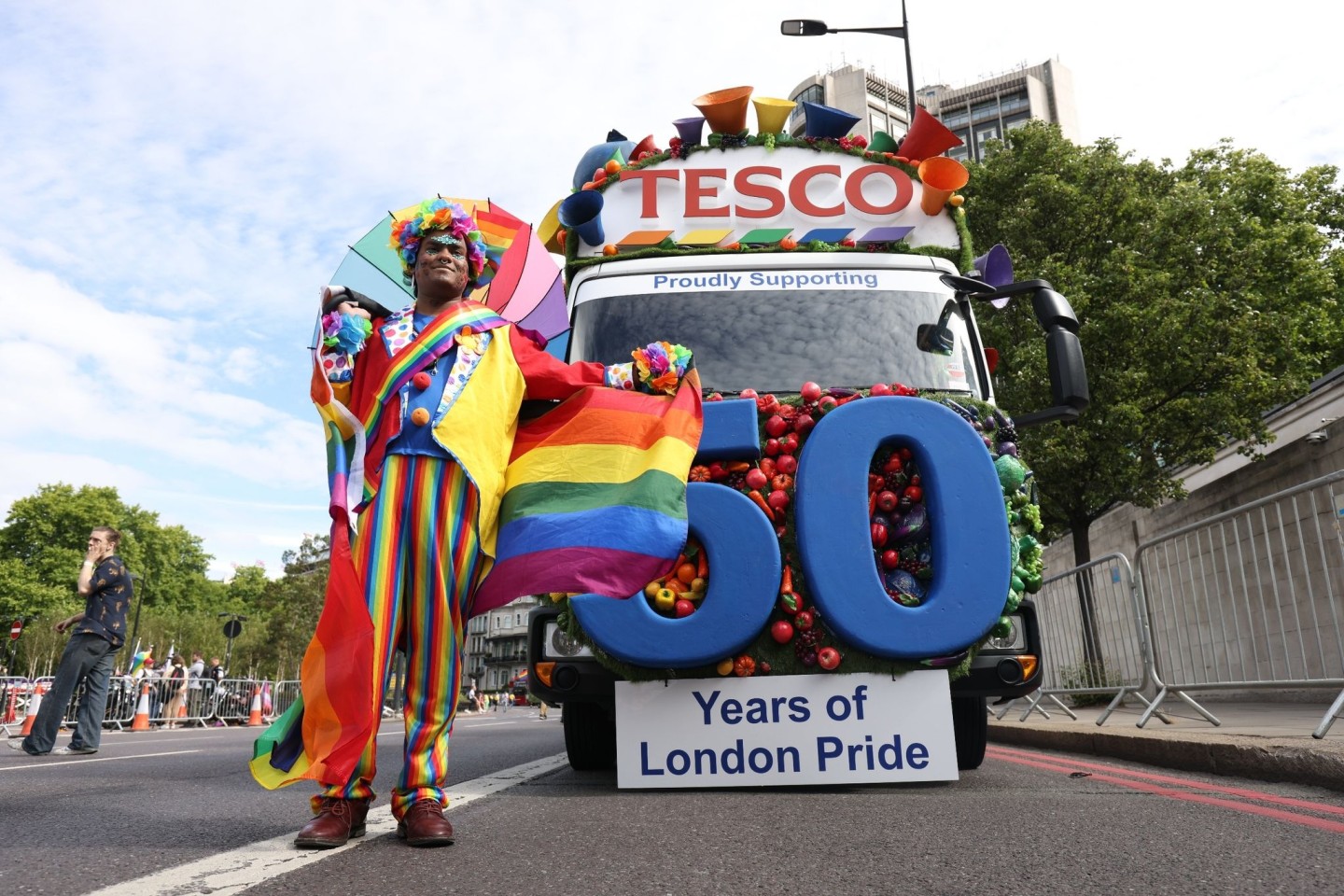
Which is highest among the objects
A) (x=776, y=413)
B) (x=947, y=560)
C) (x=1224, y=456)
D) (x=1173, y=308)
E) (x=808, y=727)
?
(x=1173, y=308)

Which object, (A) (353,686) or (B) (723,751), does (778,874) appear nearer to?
(A) (353,686)

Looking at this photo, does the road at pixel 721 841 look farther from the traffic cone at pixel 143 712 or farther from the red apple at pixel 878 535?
the traffic cone at pixel 143 712

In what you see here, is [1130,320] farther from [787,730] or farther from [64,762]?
[64,762]

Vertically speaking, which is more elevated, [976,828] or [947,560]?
[947,560]

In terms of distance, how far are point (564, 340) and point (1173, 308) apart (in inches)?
459

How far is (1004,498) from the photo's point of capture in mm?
4207

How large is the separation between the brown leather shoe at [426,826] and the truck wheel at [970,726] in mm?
2710

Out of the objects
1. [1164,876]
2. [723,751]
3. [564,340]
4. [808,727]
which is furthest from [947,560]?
[564,340]

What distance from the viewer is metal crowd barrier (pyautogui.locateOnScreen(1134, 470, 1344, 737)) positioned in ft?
17.3

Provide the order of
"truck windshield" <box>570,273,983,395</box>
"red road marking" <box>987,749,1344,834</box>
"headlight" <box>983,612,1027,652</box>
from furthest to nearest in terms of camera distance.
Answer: "truck windshield" <box>570,273,983,395</box>
"headlight" <box>983,612,1027,652</box>
"red road marking" <box>987,749,1344,834</box>

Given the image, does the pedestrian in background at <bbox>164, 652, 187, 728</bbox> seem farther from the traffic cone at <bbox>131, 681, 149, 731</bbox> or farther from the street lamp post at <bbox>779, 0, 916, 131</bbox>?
the street lamp post at <bbox>779, 0, 916, 131</bbox>

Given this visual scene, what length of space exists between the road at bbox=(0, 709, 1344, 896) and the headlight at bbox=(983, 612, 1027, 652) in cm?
55

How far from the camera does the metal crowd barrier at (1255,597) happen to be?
5.28m

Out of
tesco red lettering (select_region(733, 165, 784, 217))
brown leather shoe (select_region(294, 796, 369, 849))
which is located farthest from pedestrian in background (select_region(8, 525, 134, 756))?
brown leather shoe (select_region(294, 796, 369, 849))
